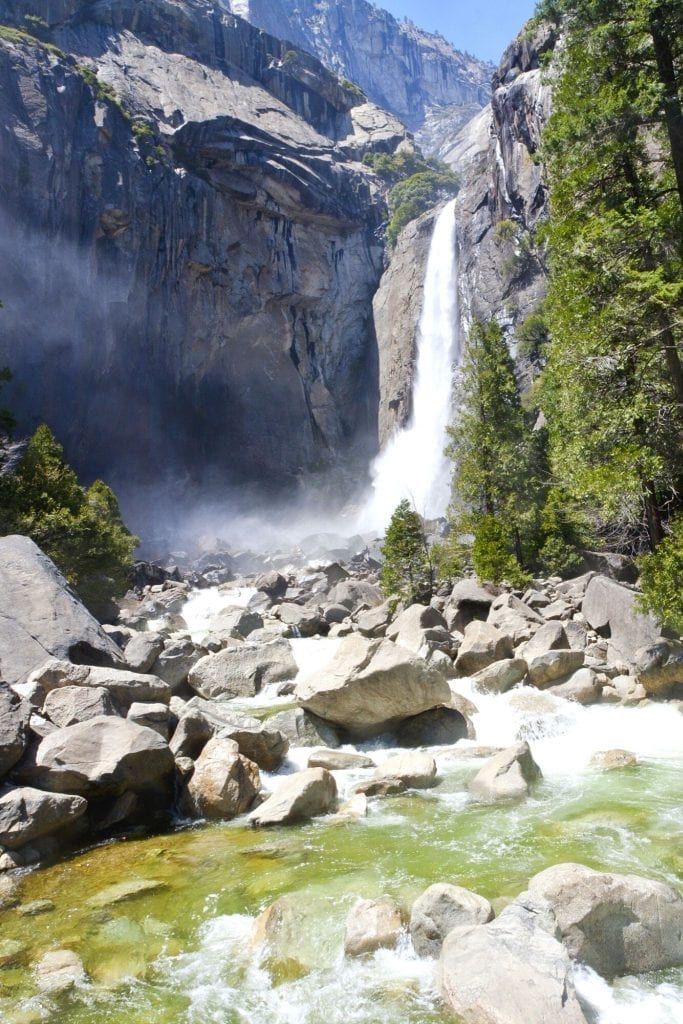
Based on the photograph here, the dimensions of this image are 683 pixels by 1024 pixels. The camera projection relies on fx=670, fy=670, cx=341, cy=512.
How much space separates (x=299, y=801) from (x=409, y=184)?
7455 cm

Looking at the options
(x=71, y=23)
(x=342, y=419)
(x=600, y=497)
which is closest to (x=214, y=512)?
(x=342, y=419)

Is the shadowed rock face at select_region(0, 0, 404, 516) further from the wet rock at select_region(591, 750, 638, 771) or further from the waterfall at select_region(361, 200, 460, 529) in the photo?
the wet rock at select_region(591, 750, 638, 771)

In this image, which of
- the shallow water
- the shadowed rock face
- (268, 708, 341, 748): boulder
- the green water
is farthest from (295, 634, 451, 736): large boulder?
the shadowed rock face

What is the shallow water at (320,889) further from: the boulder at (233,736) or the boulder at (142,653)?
the boulder at (142,653)

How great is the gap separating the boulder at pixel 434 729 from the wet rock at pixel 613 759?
2.11 m

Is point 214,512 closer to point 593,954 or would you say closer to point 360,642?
point 360,642

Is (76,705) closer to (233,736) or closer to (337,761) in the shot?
(233,736)

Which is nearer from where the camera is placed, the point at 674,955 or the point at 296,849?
the point at 674,955

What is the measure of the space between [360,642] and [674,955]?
7006 millimetres

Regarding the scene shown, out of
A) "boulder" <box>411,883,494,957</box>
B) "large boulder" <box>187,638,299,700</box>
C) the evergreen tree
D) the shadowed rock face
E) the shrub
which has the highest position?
the shadowed rock face

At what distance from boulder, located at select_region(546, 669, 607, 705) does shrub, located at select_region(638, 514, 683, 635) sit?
1.64 metres

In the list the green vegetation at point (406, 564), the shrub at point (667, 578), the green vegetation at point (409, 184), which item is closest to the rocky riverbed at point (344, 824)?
the shrub at point (667, 578)

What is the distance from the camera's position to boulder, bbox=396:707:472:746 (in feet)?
35.2

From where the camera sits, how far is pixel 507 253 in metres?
46.6
